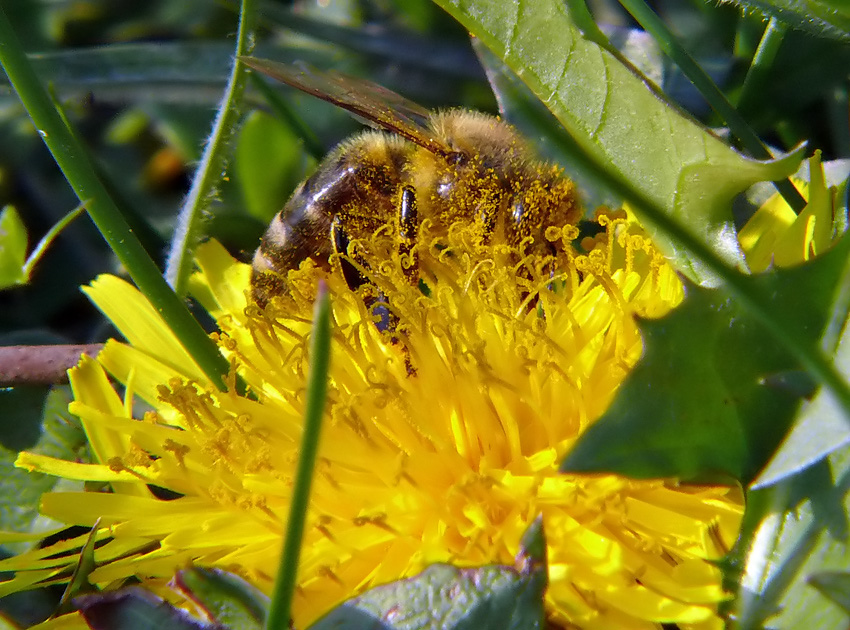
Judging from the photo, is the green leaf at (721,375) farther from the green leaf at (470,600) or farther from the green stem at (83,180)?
the green stem at (83,180)

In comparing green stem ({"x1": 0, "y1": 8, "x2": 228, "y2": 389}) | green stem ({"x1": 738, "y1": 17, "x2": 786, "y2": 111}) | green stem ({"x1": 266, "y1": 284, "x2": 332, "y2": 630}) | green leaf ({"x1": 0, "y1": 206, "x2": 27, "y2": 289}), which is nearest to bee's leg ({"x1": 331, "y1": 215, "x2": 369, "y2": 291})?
green stem ({"x1": 0, "y1": 8, "x2": 228, "y2": 389})

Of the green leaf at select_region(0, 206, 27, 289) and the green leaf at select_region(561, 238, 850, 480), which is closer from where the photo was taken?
the green leaf at select_region(561, 238, 850, 480)

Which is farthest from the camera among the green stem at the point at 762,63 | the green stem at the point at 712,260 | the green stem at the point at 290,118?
the green stem at the point at 290,118

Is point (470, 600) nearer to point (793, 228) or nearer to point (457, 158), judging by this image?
point (793, 228)

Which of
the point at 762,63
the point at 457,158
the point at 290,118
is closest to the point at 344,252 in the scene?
the point at 457,158

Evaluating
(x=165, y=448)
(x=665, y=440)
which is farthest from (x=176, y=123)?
(x=665, y=440)

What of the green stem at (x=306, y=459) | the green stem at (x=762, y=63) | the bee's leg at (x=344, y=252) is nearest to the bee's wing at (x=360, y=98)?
the bee's leg at (x=344, y=252)

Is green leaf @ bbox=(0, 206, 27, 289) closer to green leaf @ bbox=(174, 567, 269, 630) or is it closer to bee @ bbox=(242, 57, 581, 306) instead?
bee @ bbox=(242, 57, 581, 306)
